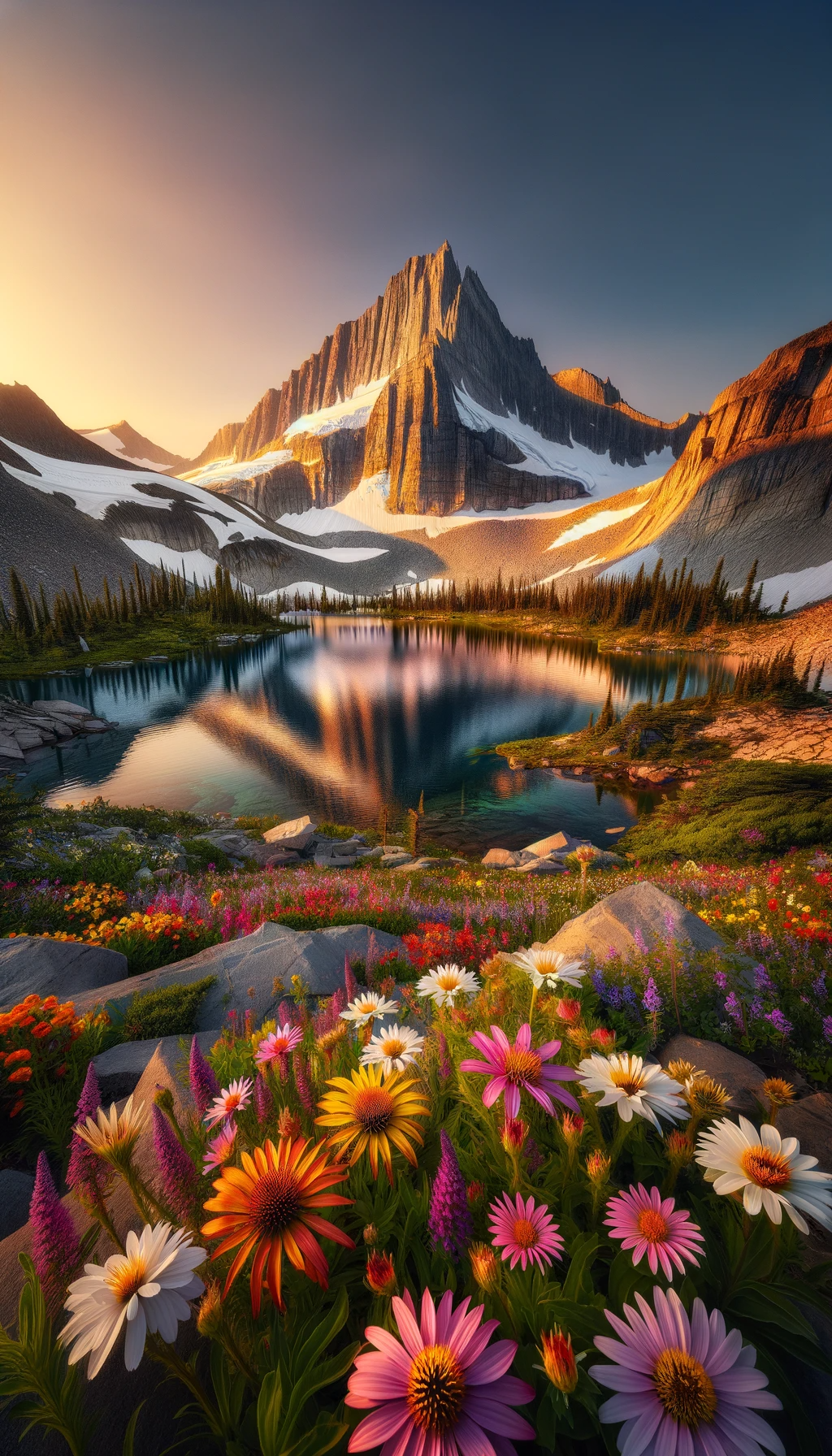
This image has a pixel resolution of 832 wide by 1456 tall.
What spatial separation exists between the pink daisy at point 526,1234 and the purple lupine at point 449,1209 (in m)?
0.12

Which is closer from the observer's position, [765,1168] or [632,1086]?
[765,1168]

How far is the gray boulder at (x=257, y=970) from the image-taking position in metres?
5.11

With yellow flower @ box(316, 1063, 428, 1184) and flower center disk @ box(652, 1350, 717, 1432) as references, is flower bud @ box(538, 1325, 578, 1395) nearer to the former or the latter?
flower center disk @ box(652, 1350, 717, 1432)

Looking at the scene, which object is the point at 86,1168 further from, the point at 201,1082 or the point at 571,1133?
the point at 571,1133

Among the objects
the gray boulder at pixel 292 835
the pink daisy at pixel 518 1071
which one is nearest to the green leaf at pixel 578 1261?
the pink daisy at pixel 518 1071

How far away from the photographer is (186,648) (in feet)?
280

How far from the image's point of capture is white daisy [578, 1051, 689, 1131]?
1615 millimetres

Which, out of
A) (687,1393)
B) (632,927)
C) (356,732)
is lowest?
(356,732)

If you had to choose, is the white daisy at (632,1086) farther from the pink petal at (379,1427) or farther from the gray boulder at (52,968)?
the gray boulder at (52,968)

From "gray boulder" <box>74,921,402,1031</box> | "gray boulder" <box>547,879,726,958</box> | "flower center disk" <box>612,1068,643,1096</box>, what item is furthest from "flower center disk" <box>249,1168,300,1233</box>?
"gray boulder" <box>547,879,726,958</box>

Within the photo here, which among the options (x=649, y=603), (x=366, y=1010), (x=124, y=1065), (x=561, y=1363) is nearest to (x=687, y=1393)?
(x=561, y=1363)

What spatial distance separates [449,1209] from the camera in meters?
1.48

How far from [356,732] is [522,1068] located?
36364mm

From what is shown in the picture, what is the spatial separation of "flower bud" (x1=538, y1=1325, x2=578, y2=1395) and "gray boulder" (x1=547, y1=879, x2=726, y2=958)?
4017 millimetres
